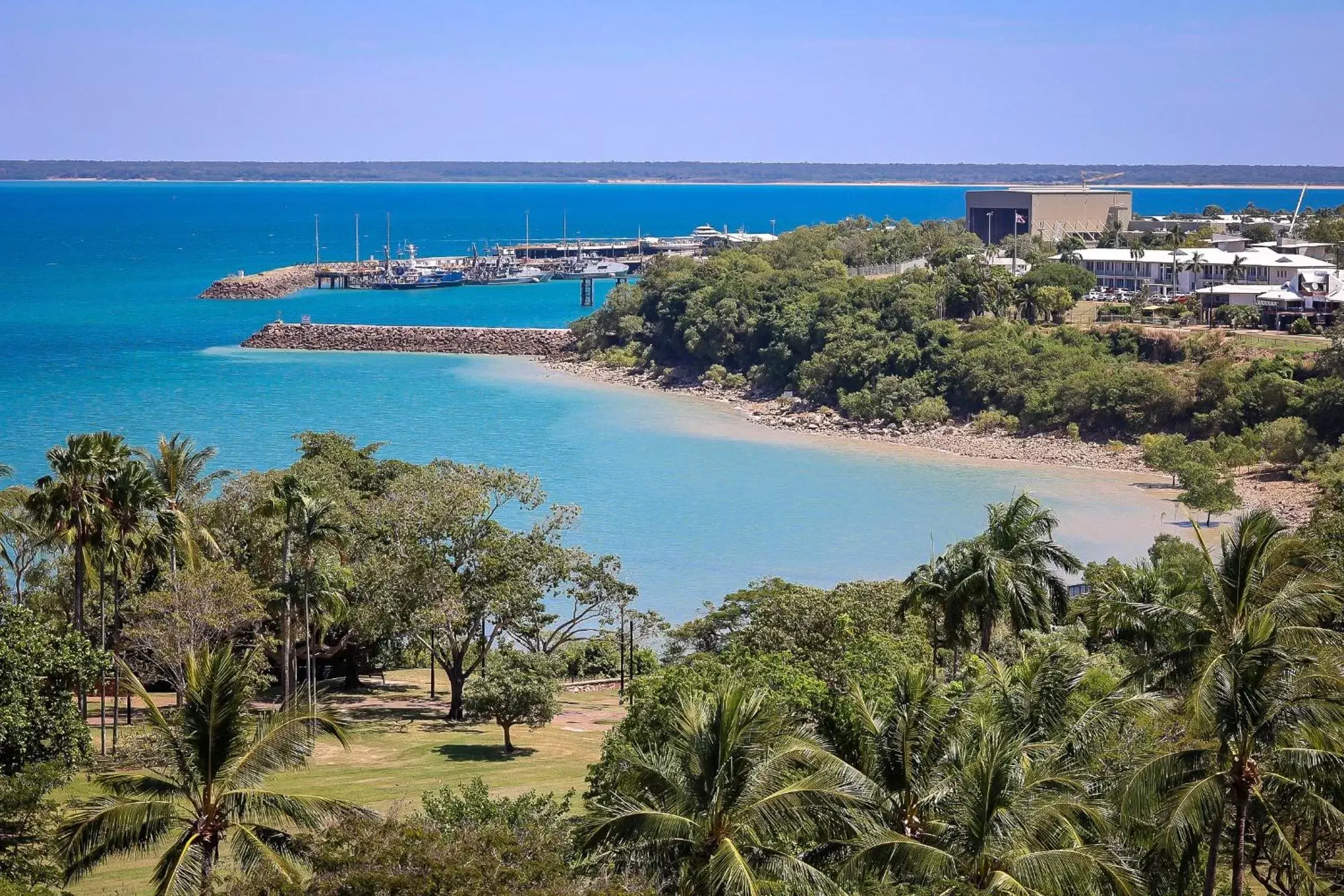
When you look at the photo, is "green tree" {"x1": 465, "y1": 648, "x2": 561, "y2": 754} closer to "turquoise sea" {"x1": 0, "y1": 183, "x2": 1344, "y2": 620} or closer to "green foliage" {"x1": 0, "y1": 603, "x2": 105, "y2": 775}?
"green foliage" {"x1": 0, "y1": 603, "x2": 105, "y2": 775}

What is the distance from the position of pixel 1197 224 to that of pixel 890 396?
5563 cm

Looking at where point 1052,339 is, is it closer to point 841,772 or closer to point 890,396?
point 890,396

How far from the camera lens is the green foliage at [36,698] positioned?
58.9 feet

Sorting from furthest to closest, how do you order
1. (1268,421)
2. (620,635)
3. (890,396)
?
1. (890,396)
2. (1268,421)
3. (620,635)

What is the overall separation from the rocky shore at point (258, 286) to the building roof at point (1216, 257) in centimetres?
7398

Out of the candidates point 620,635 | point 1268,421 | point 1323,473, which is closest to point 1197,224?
point 1268,421

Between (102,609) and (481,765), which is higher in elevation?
(102,609)

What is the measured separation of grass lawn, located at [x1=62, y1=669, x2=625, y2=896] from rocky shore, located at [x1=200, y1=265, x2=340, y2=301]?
10383 cm

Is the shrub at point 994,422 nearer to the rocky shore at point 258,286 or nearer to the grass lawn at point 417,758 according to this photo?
the grass lawn at point 417,758

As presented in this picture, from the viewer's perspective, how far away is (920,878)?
14.0m

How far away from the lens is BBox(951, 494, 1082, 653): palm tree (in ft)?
75.7

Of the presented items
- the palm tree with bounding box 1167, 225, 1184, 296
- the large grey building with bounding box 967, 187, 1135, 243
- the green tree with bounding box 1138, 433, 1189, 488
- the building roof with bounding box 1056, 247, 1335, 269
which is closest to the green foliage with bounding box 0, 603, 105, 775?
the green tree with bounding box 1138, 433, 1189, 488

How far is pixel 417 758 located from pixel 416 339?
257 feet

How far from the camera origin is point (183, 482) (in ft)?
98.8
